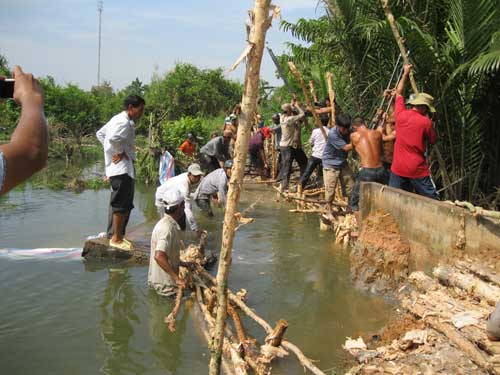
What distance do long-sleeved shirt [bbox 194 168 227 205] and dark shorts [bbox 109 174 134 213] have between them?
7.73 ft

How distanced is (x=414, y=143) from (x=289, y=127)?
5023mm

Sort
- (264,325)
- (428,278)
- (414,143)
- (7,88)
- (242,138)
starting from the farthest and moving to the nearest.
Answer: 1. (414,143)
2. (428,278)
3. (264,325)
4. (242,138)
5. (7,88)

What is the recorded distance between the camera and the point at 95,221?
9414 millimetres

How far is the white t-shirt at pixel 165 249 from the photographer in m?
4.92

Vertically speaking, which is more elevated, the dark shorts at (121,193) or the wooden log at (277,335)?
the dark shorts at (121,193)

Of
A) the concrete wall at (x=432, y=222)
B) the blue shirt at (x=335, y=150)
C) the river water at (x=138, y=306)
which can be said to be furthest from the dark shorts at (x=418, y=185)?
the blue shirt at (x=335, y=150)

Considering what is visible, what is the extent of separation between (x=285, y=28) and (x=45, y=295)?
717cm

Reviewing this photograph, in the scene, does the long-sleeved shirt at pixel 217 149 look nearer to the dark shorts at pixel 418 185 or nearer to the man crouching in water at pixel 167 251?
the dark shorts at pixel 418 185

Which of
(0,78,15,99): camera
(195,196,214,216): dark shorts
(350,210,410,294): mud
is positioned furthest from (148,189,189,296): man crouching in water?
(195,196,214,216): dark shorts

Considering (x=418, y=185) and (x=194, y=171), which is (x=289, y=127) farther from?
(x=418, y=185)

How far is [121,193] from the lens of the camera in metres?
6.11

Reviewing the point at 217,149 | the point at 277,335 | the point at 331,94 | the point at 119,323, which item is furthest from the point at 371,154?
the point at 217,149

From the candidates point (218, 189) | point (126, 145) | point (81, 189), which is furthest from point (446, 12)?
point (81, 189)

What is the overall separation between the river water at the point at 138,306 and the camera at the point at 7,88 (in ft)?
9.12
